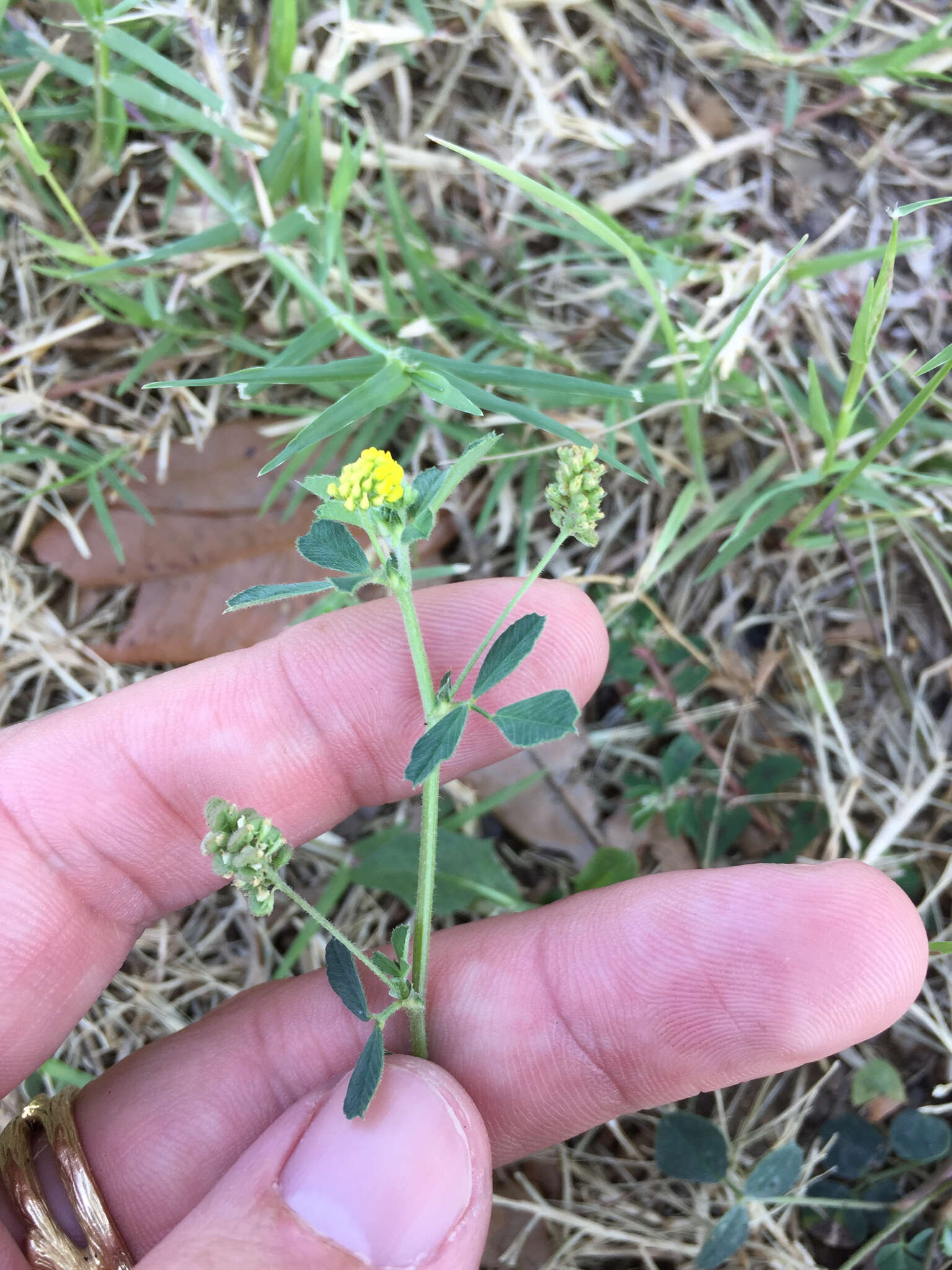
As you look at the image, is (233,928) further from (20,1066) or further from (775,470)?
(775,470)

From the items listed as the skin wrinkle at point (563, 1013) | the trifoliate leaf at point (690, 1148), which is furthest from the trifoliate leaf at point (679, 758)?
the trifoliate leaf at point (690, 1148)

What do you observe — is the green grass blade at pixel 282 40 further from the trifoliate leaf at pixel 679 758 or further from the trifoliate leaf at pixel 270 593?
the trifoliate leaf at pixel 679 758

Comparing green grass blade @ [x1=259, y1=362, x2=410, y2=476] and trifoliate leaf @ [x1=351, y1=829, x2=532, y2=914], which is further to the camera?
trifoliate leaf @ [x1=351, y1=829, x2=532, y2=914]

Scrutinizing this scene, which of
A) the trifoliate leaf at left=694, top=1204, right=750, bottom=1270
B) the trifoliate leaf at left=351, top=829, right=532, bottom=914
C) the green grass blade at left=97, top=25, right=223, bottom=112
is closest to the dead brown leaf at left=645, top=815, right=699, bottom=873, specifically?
the trifoliate leaf at left=351, top=829, right=532, bottom=914

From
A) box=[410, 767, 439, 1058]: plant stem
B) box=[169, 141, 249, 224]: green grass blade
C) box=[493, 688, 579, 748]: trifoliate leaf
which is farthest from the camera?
box=[169, 141, 249, 224]: green grass blade

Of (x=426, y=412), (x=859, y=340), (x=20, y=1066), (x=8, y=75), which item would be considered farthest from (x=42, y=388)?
(x=859, y=340)

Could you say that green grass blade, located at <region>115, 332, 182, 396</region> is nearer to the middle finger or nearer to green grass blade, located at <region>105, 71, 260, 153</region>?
green grass blade, located at <region>105, 71, 260, 153</region>

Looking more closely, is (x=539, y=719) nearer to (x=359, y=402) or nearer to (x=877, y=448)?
(x=359, y=402)
